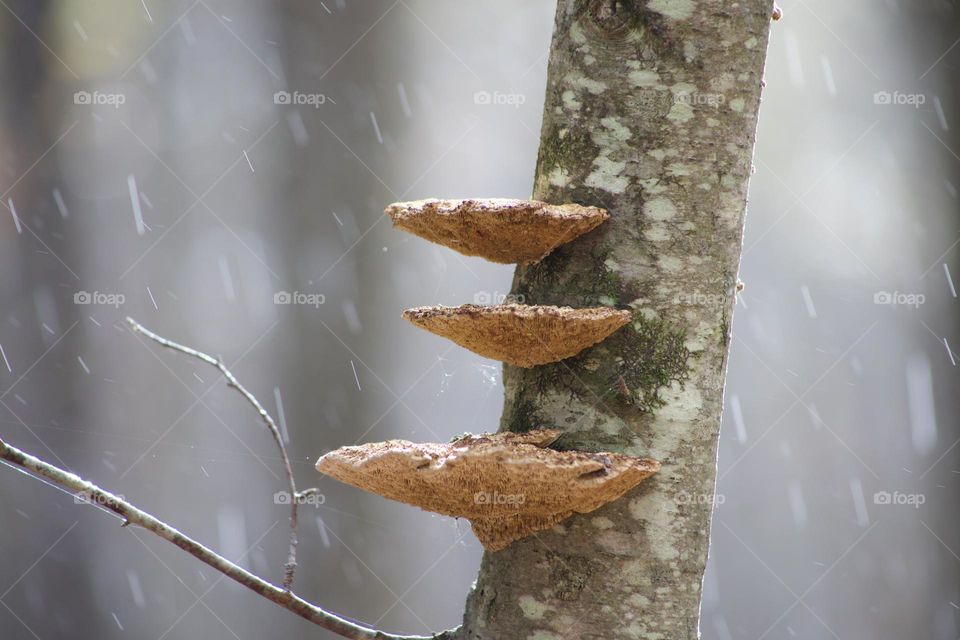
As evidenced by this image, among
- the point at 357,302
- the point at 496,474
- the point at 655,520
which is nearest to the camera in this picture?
the point at 496,474

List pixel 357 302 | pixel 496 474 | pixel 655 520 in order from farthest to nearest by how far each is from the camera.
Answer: pixel 357 302 < pixel 655 520 < pixel 496 474

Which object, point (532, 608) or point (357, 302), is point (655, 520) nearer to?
point (532, 608)

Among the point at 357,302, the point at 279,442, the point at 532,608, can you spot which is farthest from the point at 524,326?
the point at 357,302

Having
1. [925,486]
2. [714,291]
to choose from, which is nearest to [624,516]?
[714,291]

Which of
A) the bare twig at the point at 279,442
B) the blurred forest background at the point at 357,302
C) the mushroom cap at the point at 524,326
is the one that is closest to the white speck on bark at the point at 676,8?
the mushroom cap at the point at 524,326

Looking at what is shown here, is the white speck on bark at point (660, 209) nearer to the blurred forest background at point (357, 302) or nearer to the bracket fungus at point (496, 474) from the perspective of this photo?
the bracket fungus at point (496, 474)

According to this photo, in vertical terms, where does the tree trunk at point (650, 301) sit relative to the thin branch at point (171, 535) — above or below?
above
